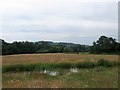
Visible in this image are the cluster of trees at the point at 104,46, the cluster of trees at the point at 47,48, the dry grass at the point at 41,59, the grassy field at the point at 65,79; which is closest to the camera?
the grassy field at the point at 65,79

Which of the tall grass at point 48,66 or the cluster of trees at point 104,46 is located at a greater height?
the cluster of trees at point 104,46

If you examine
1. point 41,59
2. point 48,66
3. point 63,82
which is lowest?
point 48,66

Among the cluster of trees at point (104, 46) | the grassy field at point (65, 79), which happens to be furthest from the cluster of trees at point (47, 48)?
the grassy field at point (65, 79)

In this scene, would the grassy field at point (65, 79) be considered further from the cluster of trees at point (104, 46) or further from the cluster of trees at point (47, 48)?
the cluster of trees at point (104, 46)

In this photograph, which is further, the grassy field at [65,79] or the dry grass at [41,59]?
the dry grass at [41,59]

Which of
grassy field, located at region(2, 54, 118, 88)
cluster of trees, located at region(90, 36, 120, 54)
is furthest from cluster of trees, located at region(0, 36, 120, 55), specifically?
grassy field, located at region(2, 54, 118, 88)

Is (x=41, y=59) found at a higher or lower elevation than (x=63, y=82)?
lower

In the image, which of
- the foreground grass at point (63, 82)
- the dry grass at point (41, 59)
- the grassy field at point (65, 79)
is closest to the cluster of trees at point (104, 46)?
the dry grass at point (41, 59)

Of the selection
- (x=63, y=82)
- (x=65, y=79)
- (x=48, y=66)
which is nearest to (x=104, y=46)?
(x=48, y=66)

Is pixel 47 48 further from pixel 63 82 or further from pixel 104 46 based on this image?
pixel 63 82

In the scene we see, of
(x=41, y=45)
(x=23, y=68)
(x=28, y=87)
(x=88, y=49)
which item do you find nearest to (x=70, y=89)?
(x=28, y=87)

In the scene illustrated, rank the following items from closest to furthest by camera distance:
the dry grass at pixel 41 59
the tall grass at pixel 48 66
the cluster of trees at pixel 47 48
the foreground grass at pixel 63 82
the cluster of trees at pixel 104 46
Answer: the foreground grass at pixel 63 82 < the tall grass at pixel 48 66 < the dry grass at pixel 41 59 < the cluster of trees at pixel 47 48 < the cluster of trees at pixel 104 46

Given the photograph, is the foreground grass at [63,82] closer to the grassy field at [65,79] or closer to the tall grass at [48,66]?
the grassy field at [65,79]

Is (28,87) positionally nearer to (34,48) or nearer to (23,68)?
(23,68)
